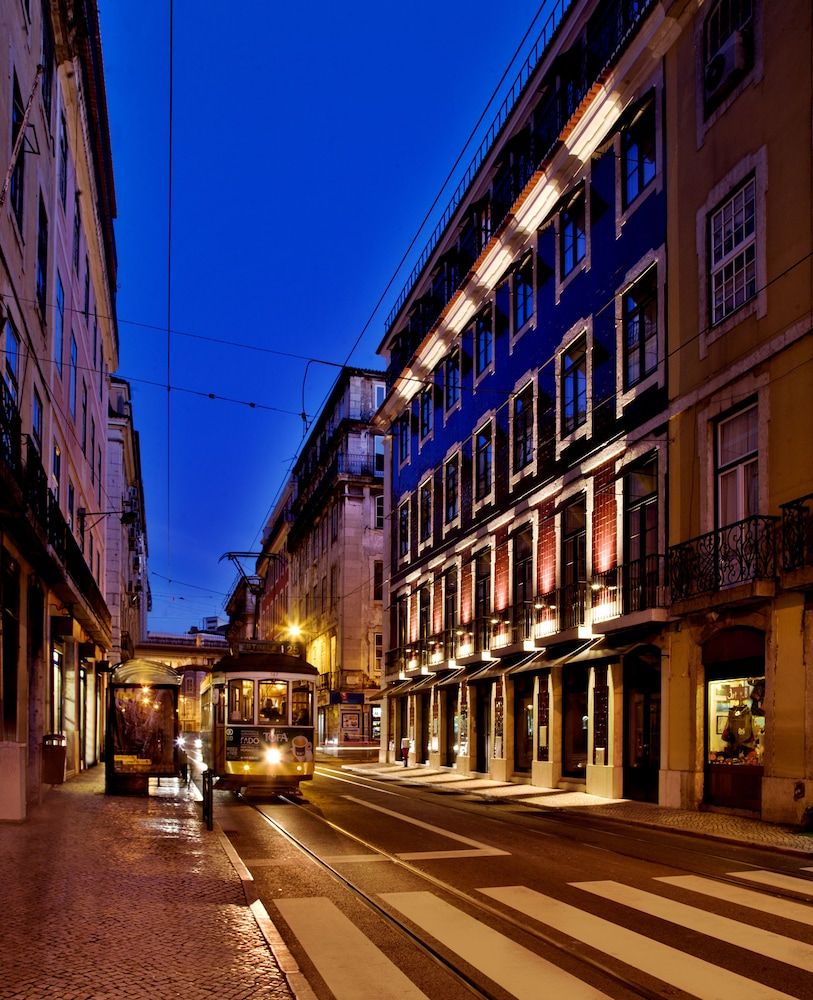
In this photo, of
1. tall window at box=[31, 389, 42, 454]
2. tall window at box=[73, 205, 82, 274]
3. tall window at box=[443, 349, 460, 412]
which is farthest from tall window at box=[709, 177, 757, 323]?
tall window at box=[73, 205, 82, 274]

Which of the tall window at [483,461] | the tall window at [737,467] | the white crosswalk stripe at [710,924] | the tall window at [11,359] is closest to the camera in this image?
the white crosswalk stripe at [710,924]

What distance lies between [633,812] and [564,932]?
455 inches

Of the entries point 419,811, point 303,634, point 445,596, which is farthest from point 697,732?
point 303,634

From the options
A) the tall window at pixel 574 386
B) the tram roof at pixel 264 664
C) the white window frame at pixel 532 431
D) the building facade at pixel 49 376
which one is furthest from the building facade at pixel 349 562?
the tram roof at pixel 264 664

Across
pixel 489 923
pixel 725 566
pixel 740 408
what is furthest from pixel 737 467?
pixel 489 923

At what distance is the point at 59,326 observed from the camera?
86.7 feet

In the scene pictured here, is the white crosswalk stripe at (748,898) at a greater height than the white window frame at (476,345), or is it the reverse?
the white window frame at (476,345)

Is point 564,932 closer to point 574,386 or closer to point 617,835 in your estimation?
point 617,835

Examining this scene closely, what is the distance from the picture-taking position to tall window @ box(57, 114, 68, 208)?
26562 mm

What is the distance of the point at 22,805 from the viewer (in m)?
15.5

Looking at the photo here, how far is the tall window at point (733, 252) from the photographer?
18906 millimetres

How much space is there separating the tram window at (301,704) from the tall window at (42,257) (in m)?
10.1

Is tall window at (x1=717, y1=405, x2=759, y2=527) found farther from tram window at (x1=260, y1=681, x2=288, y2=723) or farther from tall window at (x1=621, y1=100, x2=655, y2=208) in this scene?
tram window at (x1=260, y1=681, x2=288, y2=723)

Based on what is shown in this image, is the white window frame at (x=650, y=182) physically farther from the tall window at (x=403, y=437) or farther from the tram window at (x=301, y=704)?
the tall window at (x=403, y=437)
